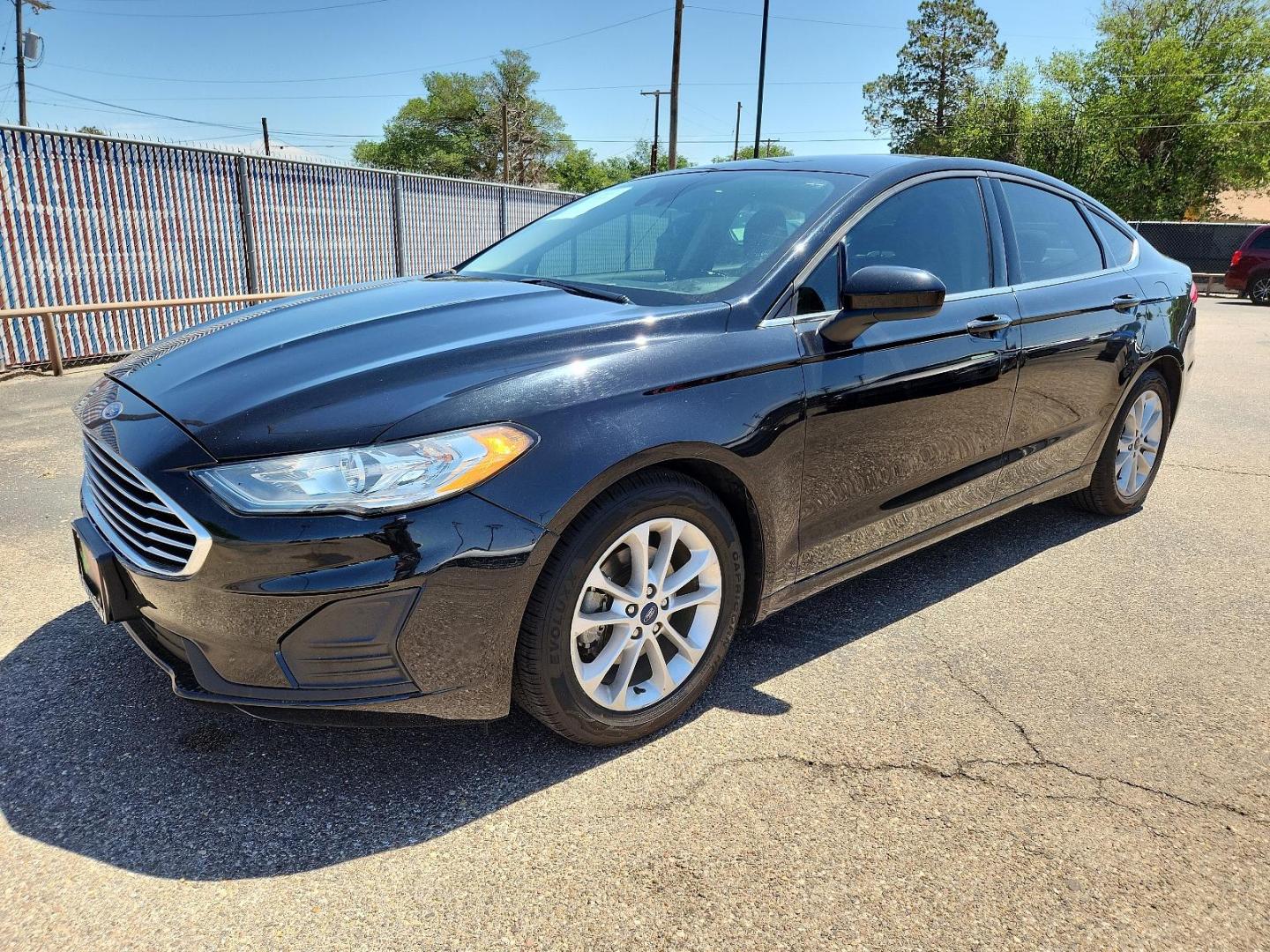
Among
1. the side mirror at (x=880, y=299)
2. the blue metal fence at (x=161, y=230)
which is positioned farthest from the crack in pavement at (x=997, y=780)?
the blue metal fence at (x=161, y=230)

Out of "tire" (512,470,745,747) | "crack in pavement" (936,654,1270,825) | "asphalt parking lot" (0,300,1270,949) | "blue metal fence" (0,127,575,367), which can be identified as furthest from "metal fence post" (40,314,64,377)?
"crack in pavement" (936,654,1270,825)

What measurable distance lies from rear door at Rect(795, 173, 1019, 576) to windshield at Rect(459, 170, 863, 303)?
217 mm

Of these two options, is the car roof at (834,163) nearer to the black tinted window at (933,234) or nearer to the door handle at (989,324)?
the black tinted window at (933,234)

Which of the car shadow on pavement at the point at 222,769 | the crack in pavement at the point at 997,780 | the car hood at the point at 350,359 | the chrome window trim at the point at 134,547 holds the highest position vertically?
the car hood at the point at 350,359

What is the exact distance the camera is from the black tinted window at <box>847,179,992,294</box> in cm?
300

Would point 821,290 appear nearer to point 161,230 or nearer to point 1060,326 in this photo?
point 1060,326

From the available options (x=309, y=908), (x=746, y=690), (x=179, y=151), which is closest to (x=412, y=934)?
(x=309, y=908)

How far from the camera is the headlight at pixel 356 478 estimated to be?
194cm

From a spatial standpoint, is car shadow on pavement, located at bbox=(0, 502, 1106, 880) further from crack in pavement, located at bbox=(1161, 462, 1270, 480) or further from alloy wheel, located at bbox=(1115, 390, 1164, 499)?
crack in pavement, located at bbox=(1161, 462, 1270, 480)

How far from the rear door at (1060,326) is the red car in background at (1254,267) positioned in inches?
817

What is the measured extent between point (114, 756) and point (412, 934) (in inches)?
43.3

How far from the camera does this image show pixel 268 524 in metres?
1.93

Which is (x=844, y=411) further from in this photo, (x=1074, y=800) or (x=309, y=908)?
(x=309, y=908)

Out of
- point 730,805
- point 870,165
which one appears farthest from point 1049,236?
point 730,805
